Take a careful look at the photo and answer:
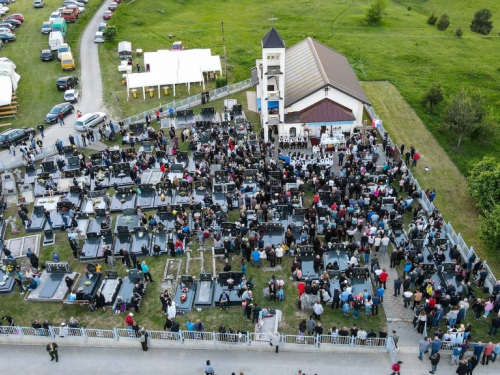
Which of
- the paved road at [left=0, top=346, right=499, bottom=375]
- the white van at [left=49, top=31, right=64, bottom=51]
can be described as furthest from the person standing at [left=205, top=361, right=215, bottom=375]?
the white van at [left=49, top=31, right=64, bottom=51]

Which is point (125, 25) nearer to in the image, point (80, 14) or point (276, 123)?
point (80, 14)

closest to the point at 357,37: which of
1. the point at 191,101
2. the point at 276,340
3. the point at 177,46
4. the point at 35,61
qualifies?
the point at 177,46

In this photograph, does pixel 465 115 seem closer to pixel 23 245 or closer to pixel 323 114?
pixel 323 114

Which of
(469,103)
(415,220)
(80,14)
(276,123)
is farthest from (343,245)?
(80,14)

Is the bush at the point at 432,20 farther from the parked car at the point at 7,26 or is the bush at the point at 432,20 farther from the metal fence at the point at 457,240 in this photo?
the parked car at the point at 7,26

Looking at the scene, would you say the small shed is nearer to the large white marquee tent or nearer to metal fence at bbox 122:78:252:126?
the large white marquee tent

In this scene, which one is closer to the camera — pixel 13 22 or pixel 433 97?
A: pixel 433 97
